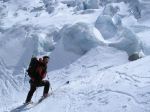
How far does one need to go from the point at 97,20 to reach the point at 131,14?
2.64m

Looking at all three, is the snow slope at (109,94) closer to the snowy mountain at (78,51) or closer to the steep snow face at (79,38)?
the snowy mountain at (78,51)

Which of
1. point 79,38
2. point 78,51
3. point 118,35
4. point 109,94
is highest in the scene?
point 109,94

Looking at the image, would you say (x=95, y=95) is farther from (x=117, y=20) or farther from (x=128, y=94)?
(x=117, y=20)

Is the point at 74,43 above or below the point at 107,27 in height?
below

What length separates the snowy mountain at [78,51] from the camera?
9336 mm

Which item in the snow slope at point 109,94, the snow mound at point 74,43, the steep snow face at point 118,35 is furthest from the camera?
the snow mound at point 74,43

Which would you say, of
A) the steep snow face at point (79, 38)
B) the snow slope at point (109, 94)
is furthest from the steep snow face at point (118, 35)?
the snow slope at point (109, 94)

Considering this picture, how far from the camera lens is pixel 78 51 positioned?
1730 cm

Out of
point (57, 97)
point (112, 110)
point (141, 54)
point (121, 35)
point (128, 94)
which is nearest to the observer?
point (112, 110)

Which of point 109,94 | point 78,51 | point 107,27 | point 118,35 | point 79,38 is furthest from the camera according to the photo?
point 107,27

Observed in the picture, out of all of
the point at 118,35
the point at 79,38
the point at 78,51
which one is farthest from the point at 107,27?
the point at 78,51

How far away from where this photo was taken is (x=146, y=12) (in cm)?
2033

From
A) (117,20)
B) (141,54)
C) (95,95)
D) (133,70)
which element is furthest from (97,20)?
(95,95)

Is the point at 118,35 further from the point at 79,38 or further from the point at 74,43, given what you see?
the point at 74,43
